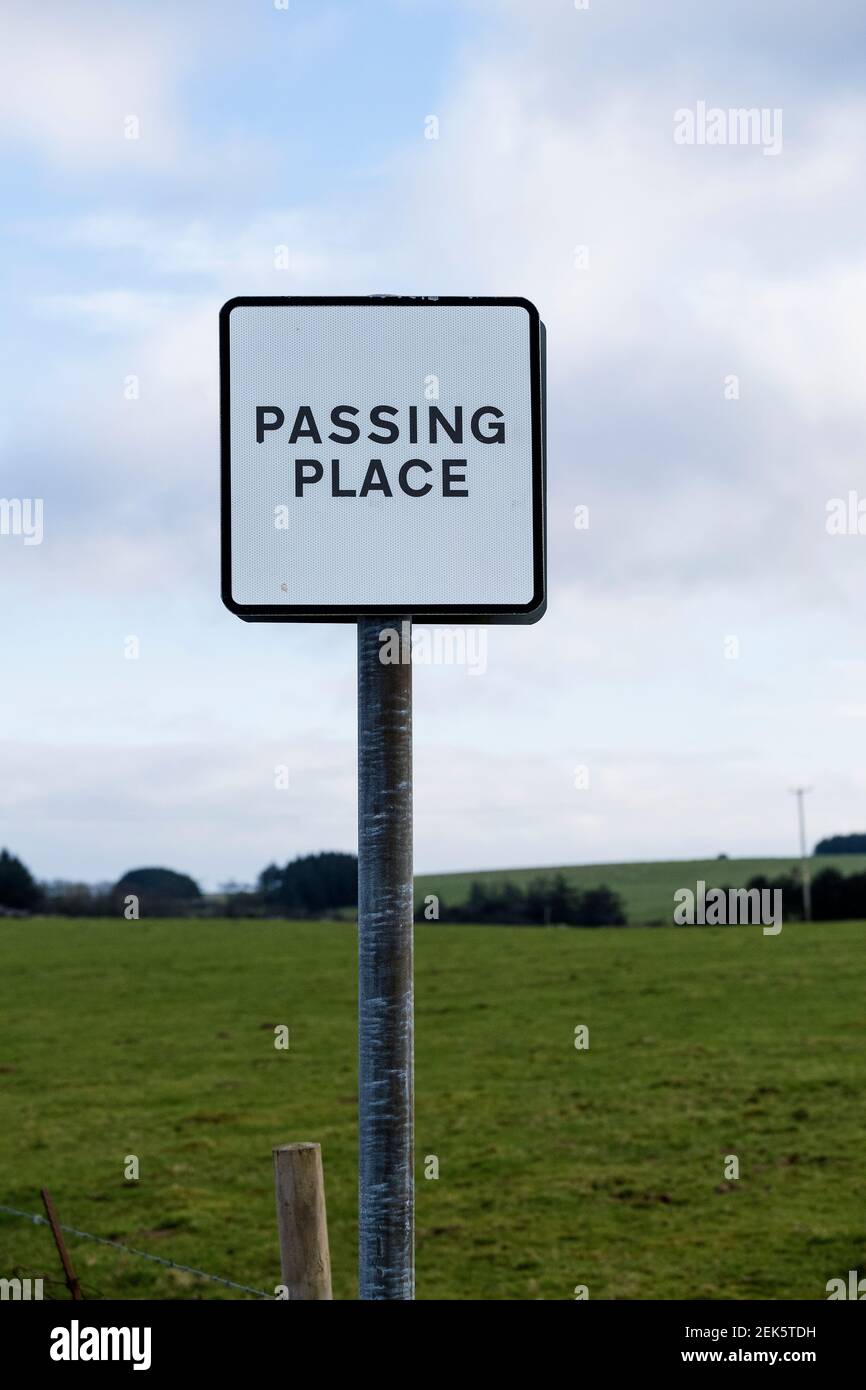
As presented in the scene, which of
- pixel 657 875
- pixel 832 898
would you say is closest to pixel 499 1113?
pixel 832 898

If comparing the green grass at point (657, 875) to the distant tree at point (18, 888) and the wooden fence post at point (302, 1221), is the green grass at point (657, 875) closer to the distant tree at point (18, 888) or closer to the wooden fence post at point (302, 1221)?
the distant tree at point (18, 888)

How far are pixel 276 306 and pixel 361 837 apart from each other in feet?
5.81

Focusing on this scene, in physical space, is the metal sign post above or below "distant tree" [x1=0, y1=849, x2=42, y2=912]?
above

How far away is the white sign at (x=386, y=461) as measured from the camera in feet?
14.7

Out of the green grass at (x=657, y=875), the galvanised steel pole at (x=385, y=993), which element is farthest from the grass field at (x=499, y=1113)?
the green grass at (x=657, y=875)

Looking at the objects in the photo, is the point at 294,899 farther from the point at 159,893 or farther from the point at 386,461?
the point at 386,461

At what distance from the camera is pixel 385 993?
4199 mm

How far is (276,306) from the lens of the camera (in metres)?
4.54

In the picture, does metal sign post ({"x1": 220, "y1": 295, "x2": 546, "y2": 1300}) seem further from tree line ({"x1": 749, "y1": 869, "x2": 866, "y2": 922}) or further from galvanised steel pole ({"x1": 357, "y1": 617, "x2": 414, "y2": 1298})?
tree line ({"x1": 749, "y1": 869, "x2": 866, "y2": 922})

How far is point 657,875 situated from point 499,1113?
10138 centimetres

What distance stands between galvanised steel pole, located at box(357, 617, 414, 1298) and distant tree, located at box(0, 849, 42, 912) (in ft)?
277

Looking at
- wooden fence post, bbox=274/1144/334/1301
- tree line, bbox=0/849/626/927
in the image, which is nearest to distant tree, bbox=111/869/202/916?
tree line, bbox=0/849/626/927

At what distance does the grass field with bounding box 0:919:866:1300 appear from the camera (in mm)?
21812
